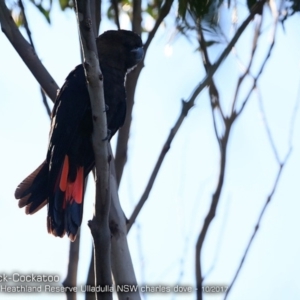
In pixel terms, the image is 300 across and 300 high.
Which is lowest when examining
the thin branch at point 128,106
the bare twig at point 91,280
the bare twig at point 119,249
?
the bare twig at point 91,280

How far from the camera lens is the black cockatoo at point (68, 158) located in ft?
11.3

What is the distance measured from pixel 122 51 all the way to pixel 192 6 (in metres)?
1.39

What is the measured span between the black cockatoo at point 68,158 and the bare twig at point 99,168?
69 cm

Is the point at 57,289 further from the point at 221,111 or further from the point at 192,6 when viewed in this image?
the point at 192,6

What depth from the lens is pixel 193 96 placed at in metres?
3.23

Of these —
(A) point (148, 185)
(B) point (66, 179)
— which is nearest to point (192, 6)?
(A) point (148, 185)

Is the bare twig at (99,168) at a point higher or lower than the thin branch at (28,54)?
lower

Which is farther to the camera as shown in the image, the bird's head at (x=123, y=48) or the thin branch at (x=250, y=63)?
the bird's head at (x=123, y=48)

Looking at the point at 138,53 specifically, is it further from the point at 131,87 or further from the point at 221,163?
the point at 221,163

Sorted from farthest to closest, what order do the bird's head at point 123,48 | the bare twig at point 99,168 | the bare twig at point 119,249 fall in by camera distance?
1. the bird's head at point 123,48
2. the bare twig at point 119,249
3. the bare twig at point 99,168

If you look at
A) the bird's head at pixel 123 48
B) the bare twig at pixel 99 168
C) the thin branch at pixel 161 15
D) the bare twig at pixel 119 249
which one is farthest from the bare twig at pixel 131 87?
the bare twig at pixel 99 168

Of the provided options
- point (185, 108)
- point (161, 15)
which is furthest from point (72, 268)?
point (161, 15)

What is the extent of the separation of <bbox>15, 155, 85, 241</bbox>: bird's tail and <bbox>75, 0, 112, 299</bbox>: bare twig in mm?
678

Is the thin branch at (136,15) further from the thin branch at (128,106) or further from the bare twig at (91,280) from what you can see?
the bare twig at (91,280)
